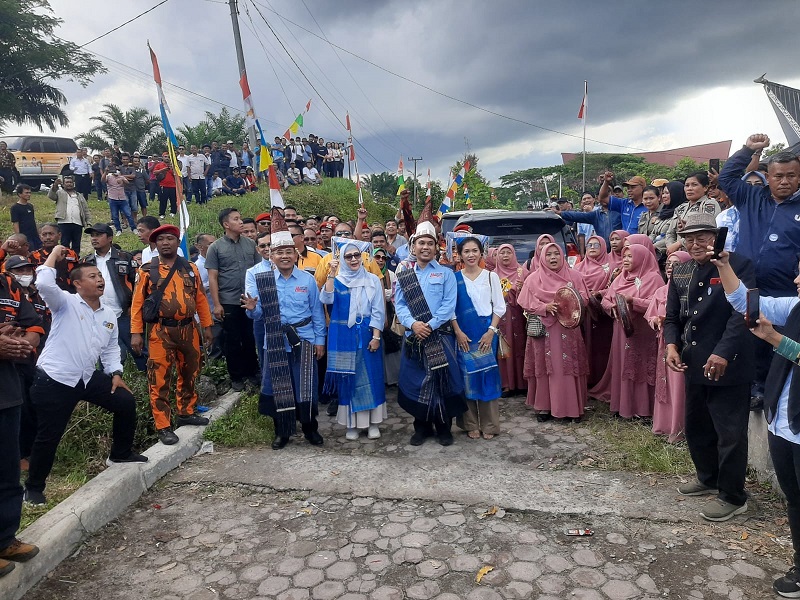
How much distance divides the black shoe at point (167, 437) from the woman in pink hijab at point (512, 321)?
3.19m

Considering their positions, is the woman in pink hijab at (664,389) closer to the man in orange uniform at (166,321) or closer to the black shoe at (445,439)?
the black shoe at (445,439)

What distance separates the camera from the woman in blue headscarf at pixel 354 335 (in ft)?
15.7

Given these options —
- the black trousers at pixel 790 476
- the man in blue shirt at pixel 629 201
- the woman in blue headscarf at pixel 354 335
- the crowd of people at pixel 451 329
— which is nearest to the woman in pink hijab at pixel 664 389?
the crowd of people at pixel 451 329

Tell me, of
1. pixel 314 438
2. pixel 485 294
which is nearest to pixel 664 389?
pixel 485 294

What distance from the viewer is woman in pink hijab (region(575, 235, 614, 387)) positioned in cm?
550

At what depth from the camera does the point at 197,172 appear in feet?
51.2

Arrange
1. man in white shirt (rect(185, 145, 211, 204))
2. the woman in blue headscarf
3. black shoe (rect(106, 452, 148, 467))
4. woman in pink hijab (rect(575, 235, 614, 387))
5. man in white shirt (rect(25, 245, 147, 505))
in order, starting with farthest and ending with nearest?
man in white shirt (rect(185, 145, 211, 204)) → woman in pink hijab (rect(575, 235, 614, 387)) → the woman in blue headscarf → black shoe (rect(106, 452, 148, 467)) → man in white shirt (rect(25, 245, 147, 505))

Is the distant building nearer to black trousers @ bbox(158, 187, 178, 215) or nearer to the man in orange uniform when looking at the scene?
black trousers @ bbox(158, 187, 178, 215)

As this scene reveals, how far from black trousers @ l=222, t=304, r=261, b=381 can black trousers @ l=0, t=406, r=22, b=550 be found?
9.81 ft

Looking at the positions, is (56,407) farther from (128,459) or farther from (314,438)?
(314,438)

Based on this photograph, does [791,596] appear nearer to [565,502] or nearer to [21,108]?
[565,502]

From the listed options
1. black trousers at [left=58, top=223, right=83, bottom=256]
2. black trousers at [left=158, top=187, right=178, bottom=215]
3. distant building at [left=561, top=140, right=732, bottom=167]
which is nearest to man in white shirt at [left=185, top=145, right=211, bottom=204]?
black trousers at [left=158, top=187, right=178, bottom=215]

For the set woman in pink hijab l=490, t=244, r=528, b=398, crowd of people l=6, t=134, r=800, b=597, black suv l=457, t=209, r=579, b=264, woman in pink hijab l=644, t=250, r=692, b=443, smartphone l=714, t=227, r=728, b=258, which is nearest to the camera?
smartphone l=714, t=227, r=728, b=258

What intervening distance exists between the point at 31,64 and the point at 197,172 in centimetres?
1566
